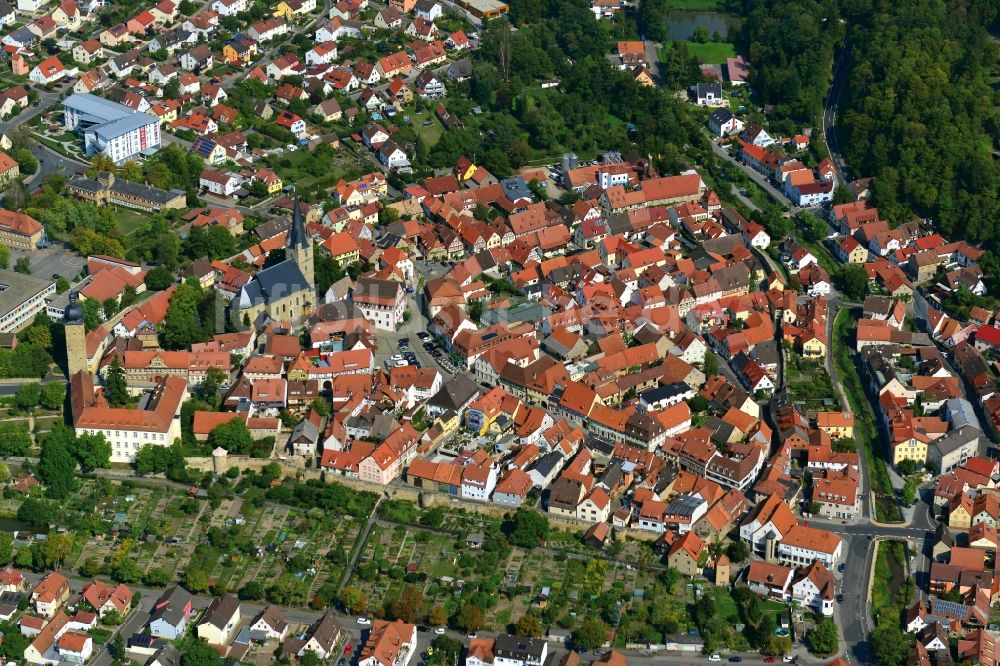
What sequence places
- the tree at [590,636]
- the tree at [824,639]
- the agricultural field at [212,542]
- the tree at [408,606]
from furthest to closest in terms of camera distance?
the agricultural field at [212,542] → the tree at [408,606] → the tree at [824,639] → the tree at [590,636]

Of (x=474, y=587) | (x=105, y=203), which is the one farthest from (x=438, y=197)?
(x=474, y=587)

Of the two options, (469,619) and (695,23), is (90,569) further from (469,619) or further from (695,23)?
(695,23)

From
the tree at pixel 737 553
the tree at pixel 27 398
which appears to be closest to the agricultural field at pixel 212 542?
the tree at pixel 27 398

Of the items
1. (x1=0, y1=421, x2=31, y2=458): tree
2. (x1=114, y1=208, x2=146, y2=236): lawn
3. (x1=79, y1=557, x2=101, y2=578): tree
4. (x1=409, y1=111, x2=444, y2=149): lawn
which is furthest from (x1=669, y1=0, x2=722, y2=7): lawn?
(x1=79, y1=557, x2=101, y2=578): tree

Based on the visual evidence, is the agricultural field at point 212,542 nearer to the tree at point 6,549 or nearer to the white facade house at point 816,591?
the tree at point 6,549

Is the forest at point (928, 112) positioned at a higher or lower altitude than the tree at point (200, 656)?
lower

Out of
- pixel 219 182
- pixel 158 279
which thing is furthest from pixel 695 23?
pixel 158 279
